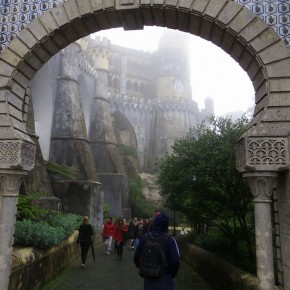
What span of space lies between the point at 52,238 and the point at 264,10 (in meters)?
6.93

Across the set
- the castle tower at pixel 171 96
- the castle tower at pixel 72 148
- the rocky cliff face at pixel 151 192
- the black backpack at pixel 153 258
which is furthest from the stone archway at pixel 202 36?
the castle tower at pixel 171 96

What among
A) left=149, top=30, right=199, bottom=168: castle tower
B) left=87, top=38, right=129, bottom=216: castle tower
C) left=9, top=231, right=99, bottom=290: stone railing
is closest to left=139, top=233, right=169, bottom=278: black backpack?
left=9, top=231, right=99, bottom=290: stone railing

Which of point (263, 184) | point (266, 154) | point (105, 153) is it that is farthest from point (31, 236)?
point (105, 153)

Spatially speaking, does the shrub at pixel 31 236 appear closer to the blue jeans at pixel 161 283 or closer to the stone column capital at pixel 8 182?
the stone column capital at pixel 8 182

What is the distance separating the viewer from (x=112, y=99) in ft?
139

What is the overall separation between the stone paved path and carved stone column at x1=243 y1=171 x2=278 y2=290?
164 inches

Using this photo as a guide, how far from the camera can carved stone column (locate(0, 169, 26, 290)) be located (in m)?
5.01

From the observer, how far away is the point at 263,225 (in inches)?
182

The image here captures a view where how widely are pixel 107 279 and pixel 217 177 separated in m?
4.20

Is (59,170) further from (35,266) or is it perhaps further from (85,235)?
(35,266)

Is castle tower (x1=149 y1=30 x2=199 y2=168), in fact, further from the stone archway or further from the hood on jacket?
the hood on jacket

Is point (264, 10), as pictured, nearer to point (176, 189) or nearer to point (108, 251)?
point (176, 189)

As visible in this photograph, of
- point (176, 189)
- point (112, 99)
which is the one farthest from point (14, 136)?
point (112, 99)

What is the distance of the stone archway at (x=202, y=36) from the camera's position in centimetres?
475
